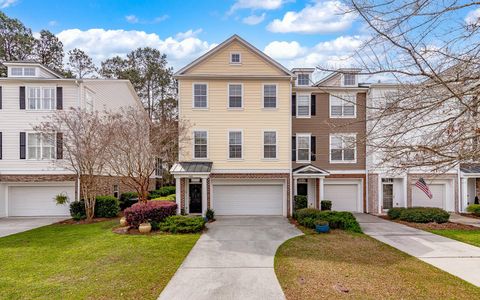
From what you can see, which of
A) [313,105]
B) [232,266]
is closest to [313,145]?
[313,105]

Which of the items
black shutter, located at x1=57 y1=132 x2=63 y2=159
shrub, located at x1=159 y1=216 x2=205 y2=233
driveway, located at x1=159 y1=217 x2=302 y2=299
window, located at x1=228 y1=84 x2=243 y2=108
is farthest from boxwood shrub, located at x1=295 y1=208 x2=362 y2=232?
black shutter, located at x1=57 y1=132 x2=63 y2=159

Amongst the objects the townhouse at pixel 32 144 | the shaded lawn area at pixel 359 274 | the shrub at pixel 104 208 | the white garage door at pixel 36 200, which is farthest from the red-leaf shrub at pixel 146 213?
the white garage door at pixel 36 200

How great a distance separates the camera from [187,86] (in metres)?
17.0

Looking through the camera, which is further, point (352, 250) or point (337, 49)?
point (352, 250)

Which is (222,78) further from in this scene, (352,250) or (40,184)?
(40,184)

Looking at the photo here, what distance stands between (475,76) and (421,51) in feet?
2.27

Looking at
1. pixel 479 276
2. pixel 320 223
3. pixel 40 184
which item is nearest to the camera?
pixel 479 276

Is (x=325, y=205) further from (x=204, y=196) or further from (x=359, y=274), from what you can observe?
(x=359, y=274)

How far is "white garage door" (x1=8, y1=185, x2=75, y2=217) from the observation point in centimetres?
1823

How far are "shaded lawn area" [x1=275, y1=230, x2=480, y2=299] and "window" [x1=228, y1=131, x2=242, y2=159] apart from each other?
7390 millimetres

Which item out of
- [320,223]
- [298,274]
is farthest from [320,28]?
[320,223]

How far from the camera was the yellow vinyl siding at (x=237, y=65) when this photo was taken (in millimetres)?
17094

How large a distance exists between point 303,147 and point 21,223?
16784 millimetres

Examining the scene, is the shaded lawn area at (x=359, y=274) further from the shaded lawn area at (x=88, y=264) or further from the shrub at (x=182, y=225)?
the shrub at (x=182, y=225)
